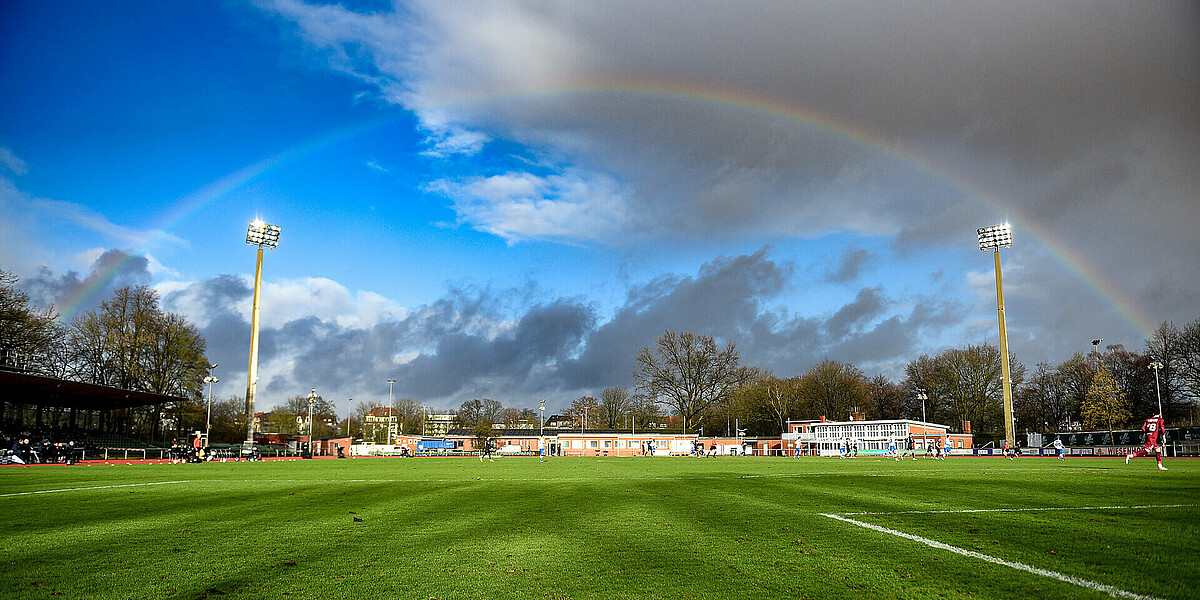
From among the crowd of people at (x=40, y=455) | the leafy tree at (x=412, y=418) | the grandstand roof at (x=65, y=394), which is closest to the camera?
the crowd of people at (x=40, y=455)

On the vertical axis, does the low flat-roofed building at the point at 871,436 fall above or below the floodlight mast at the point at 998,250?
below

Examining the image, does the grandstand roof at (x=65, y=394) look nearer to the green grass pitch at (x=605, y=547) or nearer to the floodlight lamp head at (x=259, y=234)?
the floodlight lamp head at (x=259, y=234)

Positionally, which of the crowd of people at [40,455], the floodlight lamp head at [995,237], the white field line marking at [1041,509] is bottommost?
the crowd of people at [40,455]

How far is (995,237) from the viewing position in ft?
246

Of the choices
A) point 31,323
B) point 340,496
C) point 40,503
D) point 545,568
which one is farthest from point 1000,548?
point 31,323

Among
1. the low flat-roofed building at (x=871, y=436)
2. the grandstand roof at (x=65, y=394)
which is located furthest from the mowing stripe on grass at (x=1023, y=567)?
the low flat-roofed building at (x=871, y=436)

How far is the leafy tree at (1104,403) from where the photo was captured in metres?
71.8

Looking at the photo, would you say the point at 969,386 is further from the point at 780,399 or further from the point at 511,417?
the point at 511,417

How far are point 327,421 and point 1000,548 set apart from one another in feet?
606

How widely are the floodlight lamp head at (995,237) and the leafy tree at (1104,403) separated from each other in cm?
1710

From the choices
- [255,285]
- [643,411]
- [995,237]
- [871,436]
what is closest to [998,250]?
[995,237]

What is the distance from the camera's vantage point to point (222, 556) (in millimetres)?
7832

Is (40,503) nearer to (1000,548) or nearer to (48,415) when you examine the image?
(1000,548)

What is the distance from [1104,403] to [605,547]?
83.0 m
